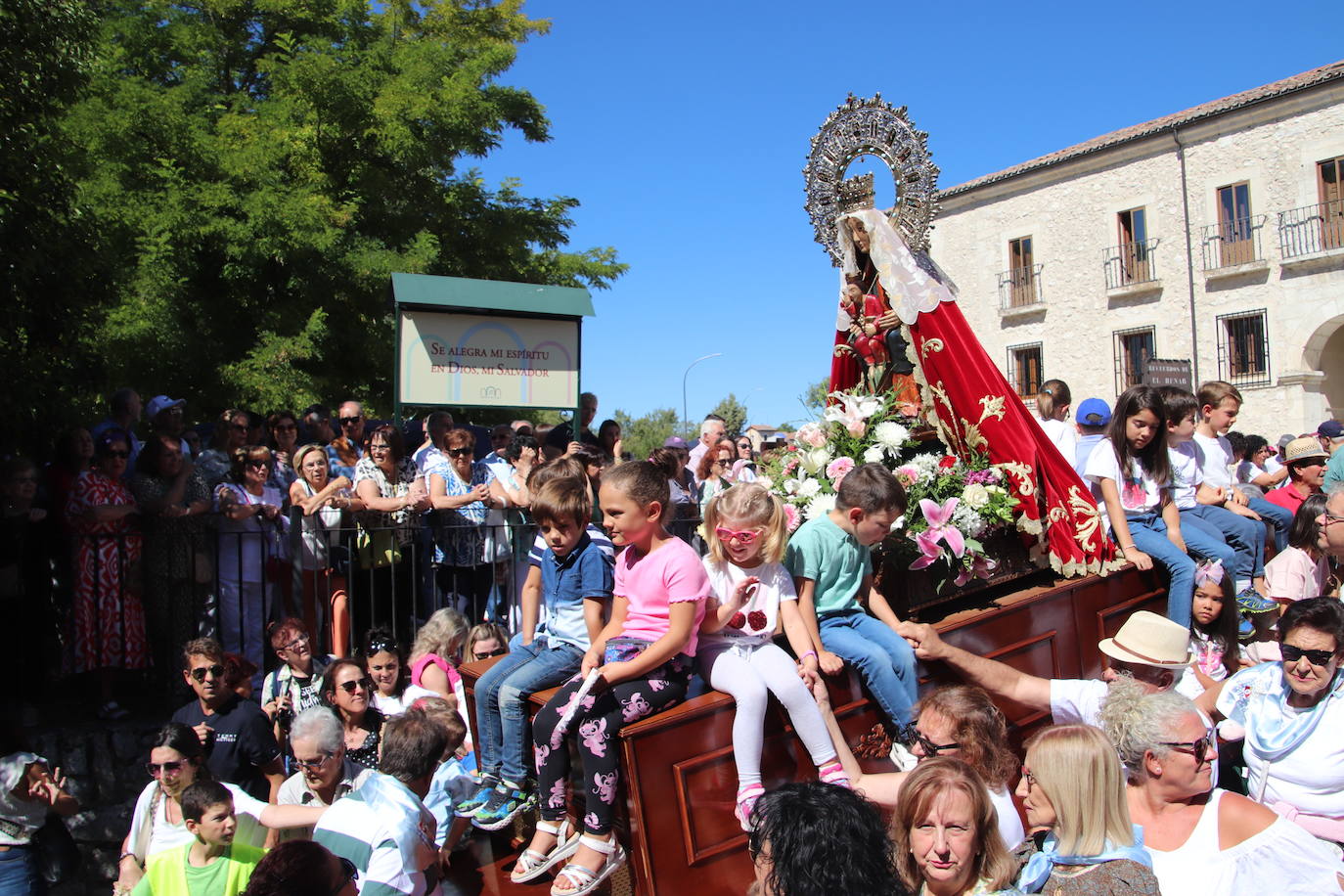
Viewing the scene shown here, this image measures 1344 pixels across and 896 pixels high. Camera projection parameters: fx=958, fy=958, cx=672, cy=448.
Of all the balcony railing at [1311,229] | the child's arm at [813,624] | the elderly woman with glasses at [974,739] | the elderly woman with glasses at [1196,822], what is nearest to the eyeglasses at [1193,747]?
the elderly woman with glasses at [1196,822]

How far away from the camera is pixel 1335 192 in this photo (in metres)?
22.7

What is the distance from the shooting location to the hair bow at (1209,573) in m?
5.35

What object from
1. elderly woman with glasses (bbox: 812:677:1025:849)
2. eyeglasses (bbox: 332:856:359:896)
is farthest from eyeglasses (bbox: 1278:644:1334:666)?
eyeglasses (bbox: 332:856:359:896)

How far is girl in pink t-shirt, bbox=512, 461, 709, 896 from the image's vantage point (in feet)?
11.3

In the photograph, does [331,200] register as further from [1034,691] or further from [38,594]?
[1034,691]

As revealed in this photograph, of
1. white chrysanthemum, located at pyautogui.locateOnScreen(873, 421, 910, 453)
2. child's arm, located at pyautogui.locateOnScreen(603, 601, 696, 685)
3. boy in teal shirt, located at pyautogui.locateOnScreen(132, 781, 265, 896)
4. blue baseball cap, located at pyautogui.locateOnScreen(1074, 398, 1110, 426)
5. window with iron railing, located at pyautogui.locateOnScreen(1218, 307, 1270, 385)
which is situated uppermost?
window with iron railing, located at pyautogui.locateOnScreen(1218, 307, 1270, 385)

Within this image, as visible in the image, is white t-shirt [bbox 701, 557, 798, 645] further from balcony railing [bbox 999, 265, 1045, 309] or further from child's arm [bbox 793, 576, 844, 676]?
balcony railing [bbox 999, 265, 1045, 309]

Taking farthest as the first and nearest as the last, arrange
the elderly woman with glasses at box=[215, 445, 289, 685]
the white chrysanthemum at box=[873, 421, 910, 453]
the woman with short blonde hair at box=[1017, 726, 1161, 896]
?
the elderly woman with glasses at box=[215, 445, 289, 685] < the white chrysanthemum at box=[873, 421, 910, 453] < the woman with short blonde hair at box=[1017, 726, 1161, 896]

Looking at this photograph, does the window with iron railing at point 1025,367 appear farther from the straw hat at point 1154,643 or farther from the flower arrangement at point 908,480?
the straw hat at point 1154,643

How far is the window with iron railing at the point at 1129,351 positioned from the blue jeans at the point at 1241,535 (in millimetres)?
22101

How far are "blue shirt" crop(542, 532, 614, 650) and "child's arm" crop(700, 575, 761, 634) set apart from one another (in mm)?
454

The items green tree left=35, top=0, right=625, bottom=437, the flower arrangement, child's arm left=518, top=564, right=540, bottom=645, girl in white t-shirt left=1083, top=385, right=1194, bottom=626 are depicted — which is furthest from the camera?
green tree left=35, top=0, right=625, bottom=437

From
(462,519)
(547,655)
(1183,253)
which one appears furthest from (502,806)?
(1183,253)

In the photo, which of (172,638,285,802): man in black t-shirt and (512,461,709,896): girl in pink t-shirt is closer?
(512,461,709,896): girl in pink t-shirt
